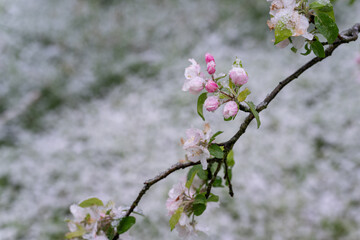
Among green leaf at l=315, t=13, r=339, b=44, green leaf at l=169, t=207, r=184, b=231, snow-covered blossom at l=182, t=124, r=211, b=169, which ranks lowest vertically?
green leaf at l=169, t=207, r=184, b=231

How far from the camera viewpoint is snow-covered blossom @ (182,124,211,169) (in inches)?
17.1

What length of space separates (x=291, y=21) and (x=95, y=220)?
0.40 metres

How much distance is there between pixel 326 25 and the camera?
415 millimetres

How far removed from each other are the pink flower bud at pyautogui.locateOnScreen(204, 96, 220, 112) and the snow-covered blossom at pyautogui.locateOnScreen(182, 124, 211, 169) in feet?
0.14

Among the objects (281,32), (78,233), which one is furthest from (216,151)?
(78,233)

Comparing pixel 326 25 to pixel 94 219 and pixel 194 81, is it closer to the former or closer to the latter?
pixel 194 81

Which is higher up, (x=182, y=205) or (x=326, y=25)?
(x=326, y=25)

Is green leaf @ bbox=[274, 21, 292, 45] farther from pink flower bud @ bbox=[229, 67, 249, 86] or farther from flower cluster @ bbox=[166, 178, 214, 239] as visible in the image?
flower cluster @ bbox=[166, 178, 214, 239]

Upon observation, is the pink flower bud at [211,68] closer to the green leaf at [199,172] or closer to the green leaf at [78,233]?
the green leaf at [199,172]

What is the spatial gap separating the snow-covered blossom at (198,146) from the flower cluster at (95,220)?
A: 15cm

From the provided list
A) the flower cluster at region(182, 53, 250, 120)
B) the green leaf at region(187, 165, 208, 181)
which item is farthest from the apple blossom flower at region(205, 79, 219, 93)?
the green leaf at region(187, 165, 208, 181)

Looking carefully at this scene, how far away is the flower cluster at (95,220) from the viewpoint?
0.51 metres

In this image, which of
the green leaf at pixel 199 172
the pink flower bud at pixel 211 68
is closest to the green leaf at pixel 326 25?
the pink flower bud at pixel 211 68

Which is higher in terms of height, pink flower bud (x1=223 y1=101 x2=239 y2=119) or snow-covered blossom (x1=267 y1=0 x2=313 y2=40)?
snow-covered blossom (x1=267 y1=0 x2=313 y2=40)
